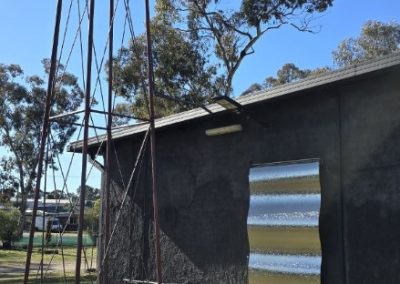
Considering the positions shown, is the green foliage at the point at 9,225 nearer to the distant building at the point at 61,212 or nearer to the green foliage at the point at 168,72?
the distant building at the point at 61,212

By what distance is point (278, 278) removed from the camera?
880 cm

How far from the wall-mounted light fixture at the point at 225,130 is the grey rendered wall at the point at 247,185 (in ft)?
0.35

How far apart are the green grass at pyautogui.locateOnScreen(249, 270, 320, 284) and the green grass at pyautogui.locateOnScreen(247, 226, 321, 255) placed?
0.35 meters

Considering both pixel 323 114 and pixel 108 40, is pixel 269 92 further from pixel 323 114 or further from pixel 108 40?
pixel 108 40

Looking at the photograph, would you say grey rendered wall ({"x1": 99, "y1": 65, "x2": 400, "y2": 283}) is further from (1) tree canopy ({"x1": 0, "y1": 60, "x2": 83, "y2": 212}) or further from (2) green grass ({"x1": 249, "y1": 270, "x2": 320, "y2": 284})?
(1) tree canopy ({"x1": 0, "y1": 60, "x2": 83, "y2": 212})

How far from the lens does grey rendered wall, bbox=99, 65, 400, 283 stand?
7.93m

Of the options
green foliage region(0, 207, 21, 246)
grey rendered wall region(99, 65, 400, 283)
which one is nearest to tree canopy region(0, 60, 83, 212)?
green foliage region(0, 207, 21, 246)

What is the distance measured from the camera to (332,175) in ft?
28.0

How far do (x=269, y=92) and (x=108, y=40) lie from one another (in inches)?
107

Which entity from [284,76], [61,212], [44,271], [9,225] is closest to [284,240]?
[44,271]

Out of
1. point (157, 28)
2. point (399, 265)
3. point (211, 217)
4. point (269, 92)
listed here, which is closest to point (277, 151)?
point (269, 92)

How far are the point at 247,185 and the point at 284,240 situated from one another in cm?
136

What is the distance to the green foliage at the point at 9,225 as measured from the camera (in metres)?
35.6

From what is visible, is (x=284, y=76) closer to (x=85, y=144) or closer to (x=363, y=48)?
(x=363, y=48)
